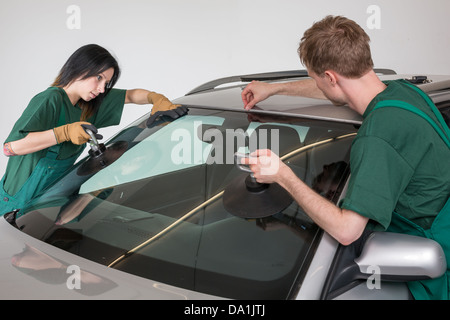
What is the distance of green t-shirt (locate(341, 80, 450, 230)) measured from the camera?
1.22 metres

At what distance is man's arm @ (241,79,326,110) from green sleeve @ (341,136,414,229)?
0.52 meters

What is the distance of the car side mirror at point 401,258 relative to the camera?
3.76ft

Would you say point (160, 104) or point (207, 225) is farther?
point (160, 104)

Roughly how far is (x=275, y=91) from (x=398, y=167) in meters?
0.65

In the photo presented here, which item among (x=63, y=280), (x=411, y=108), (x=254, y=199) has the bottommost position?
(x=63, y=280)

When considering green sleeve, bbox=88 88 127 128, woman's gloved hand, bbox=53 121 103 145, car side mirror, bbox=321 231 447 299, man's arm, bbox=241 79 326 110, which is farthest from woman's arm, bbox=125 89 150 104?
car side mirror, bbox=321 231 447 299

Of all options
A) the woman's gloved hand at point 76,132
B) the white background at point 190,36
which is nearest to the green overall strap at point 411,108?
the woman's gloved hand at point 76,132

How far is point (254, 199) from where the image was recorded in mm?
1364

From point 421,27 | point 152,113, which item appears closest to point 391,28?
point 421,27

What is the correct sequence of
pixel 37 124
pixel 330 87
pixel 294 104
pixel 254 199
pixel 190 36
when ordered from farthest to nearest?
pixel 190 36 → pixel 37 124 → pixel 294 104 → pixel 330 87 → pixel 254 199

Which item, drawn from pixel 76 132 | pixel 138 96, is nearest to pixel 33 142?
pixel 76 132

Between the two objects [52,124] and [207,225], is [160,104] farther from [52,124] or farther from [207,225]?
[207,225]
